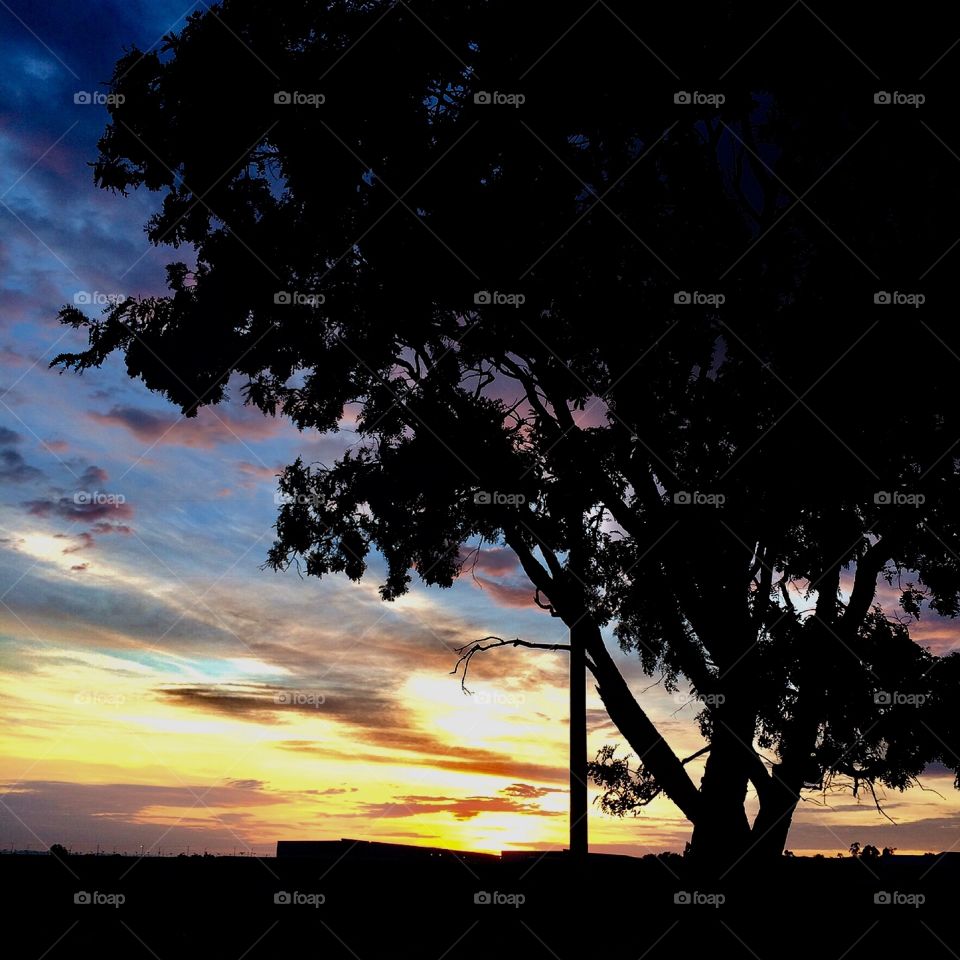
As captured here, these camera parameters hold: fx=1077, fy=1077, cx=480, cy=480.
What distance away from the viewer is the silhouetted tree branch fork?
1522 centimetres

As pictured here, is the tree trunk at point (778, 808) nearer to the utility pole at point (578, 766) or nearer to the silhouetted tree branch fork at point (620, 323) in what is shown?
the silhouetted tree branch fork at point (620, 323)

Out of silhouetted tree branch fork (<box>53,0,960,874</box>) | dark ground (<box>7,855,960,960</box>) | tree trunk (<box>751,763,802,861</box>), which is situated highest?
silhouetted tree branch fork (<box>53,0,960,874</box>)

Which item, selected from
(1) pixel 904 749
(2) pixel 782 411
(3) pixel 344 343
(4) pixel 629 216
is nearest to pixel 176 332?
(3) pixel 344 343

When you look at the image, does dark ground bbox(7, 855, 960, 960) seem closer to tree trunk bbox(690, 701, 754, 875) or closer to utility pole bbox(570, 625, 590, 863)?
utility pole bbox(570, 625, 590, 863)

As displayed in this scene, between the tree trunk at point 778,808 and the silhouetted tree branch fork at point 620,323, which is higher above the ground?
the silhouetted tree branch fork at point 620,323

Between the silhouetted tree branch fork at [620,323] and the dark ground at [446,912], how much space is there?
1.40 metres

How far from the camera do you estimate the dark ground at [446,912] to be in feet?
40.7

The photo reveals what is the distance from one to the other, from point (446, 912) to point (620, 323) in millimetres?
8589

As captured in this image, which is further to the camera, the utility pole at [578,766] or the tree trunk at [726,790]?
the tree trunk at [726,790]

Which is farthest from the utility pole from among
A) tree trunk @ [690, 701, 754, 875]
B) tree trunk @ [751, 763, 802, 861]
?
tree trunk @ [751, 763, 802, 861]

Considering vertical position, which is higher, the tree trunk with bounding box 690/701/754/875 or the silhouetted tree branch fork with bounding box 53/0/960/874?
the silhouetted tree branch fork with bounding box 53/0/960/874

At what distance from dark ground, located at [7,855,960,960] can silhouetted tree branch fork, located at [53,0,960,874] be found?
4.58ft

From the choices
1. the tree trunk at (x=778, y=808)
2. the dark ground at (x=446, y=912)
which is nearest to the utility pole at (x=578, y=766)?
the dark ground at (x=446, y=912)

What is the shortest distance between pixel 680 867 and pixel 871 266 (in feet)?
29.5
